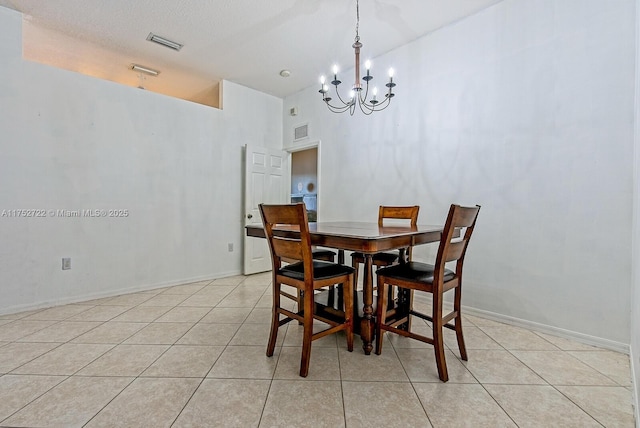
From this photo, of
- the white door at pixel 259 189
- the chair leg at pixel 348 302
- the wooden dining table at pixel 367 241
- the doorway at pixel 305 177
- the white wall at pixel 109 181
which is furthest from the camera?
the doorway at pixel 305 177

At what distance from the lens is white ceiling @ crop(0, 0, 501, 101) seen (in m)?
2.61

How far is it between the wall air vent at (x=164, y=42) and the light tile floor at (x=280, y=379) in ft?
9.54

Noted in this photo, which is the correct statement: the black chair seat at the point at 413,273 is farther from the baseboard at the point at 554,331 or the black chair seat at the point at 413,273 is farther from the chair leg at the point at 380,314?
the baseboard at the point at 554,331

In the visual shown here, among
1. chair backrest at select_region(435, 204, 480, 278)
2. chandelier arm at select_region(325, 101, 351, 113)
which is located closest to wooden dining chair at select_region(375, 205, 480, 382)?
chair backrest at select_region(435, 204, 480, 278)

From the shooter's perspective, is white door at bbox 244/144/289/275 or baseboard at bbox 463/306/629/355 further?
white door at bbox 244/144/289/275

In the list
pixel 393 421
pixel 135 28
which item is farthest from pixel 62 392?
pixel 135 28

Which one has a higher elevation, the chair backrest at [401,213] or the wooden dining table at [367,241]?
the chair backrest at [401,213]

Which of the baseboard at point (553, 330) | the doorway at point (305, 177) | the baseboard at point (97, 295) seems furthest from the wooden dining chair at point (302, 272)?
the doorway at point (305, 177)

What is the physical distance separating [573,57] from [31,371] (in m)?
4.25

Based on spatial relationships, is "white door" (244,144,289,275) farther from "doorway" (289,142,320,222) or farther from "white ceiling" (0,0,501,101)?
"doorway" (289,142,320,222)

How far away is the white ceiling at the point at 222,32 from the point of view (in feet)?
8.57

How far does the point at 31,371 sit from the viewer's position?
1.70 m

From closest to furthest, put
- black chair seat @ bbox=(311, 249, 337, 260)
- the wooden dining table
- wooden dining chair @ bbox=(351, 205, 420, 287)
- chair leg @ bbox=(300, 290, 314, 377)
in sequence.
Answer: the wooden dining table < chair leg @ bbox=(300, 290, 314, 377) < wooden dining chair @ bbox=(351, 205, 420, 287) < black chair seat @ bbox=(311, 249, 337, 260)

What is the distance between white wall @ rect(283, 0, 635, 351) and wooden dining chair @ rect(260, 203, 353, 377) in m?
1.53
